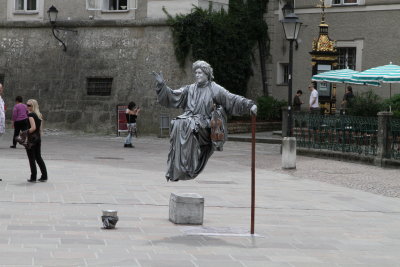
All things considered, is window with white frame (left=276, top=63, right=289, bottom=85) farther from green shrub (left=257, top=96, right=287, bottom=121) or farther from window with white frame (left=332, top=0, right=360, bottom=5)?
window with white frame (left=332, top=0, right=360, bottom=5)

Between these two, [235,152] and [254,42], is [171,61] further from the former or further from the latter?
[235,152]

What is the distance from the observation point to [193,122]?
431 inches

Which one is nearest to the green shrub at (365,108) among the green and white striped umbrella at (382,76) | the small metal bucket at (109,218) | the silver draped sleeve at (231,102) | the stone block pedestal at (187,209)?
the green and white striped umbrella at (382,76)

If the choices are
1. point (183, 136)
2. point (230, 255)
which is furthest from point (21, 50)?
point (230, 255)

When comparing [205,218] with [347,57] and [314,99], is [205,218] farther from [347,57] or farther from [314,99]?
[347,57]

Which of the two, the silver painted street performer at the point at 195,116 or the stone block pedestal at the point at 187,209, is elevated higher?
the silver painted street performer at the point at 195,116

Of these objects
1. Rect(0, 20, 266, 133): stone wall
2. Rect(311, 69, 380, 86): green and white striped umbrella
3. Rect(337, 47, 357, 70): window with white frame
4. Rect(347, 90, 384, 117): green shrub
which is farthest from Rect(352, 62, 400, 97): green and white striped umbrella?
Rect(0, 20, 266, 133): stone wall

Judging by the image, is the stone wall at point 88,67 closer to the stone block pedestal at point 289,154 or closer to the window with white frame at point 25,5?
the window with white frame at point 25,5

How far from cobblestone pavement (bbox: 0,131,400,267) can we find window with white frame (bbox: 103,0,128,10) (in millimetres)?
12483

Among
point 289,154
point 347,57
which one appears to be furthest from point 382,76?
point 347,57

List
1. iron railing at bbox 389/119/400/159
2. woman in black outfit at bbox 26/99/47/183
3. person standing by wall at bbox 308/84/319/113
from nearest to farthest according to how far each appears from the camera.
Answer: woman in black outfit at bbox 26/99/47/183, iron railing at bbox 389/119/400/159, person standing by wall at bbox 308/84/319/113

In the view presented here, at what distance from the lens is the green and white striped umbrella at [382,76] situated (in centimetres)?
2404

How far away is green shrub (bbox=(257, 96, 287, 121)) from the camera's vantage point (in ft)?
104

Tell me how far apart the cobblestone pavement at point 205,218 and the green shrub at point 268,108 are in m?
11.1
